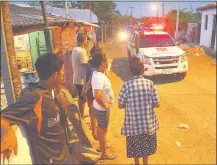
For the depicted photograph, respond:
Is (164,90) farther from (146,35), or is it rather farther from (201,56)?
(201,56)

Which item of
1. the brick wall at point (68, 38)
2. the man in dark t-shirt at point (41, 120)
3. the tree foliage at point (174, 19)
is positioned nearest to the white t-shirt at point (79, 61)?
the man in dark t-shirt at point (41, 120)

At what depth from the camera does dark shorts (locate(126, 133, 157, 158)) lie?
12.0 ft

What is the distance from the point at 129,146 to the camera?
12.3 feet

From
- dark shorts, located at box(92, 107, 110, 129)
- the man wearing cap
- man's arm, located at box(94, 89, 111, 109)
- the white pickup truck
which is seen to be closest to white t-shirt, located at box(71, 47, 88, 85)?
the man wearing cap

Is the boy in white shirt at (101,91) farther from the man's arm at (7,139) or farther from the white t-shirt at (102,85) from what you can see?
the man's arm at (7,139)

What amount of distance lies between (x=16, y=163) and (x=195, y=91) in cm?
730

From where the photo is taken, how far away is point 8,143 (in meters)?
2.05

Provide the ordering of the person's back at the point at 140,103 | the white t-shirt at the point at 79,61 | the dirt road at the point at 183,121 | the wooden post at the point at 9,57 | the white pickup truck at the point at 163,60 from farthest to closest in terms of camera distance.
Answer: the white pickup truck at the point at 163,60 → the white t-shirt at the point at 79,61 → the dirt road at the point at 183,121 → the person's back at the point at 140,103 → the wooden post at the point at 9,57

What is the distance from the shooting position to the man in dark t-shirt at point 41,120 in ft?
6.79

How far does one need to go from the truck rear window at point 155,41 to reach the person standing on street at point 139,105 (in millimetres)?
7404

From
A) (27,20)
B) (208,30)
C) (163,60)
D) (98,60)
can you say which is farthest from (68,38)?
(208,30)

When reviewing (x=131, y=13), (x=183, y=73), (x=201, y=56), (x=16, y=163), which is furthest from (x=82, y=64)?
(x=131, y=13)

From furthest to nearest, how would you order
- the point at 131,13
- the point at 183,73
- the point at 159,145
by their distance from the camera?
the point at 131,13
the point at 183,73
the point at 159,145

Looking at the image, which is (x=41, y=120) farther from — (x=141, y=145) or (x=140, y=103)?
(x=141, y=145)
